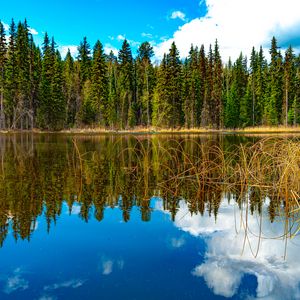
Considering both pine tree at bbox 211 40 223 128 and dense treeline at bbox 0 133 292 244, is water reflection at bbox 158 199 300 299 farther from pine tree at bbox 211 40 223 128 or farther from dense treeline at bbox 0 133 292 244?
pine tree at bbox 211 40 223 128

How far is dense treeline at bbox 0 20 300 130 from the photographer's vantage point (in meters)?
56.5

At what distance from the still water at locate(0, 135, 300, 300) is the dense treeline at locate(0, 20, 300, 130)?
46.9 meters

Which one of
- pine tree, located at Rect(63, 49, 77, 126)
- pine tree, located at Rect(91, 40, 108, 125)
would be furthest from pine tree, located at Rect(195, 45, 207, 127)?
pine tree, located at Rect(63, 49, 77, 126)

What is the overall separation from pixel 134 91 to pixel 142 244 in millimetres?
62142

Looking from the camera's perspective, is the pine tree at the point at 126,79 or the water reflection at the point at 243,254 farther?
the pine tree at the point at 126,79

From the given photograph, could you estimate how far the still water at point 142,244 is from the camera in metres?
3.98

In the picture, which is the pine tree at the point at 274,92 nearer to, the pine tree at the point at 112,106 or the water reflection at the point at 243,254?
the pine tree at the point at 112,106

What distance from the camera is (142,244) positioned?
5371 millimetres

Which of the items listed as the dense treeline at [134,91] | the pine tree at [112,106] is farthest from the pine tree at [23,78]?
the pine tree at [112,106]

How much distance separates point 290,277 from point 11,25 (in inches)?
2461

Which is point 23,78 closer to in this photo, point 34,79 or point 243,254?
point 34,79

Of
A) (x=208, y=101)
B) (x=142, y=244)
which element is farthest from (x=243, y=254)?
(x=208, y=101)

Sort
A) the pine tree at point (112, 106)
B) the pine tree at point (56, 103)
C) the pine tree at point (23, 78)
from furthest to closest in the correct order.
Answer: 1. the pine tree at point (112, 106)
2. the pine tree at point (56, 103)
3. the pine tree at point (23, 78)

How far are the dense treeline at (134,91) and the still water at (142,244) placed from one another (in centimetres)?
4694
